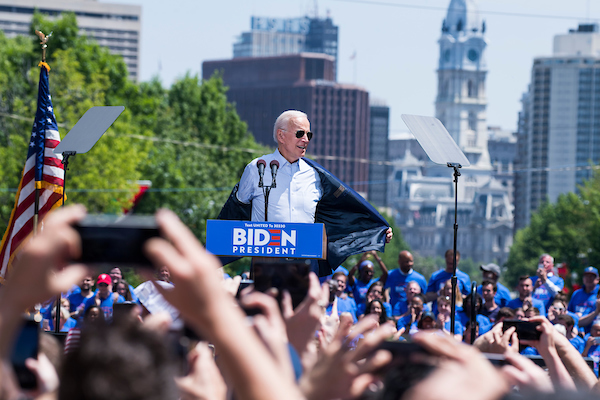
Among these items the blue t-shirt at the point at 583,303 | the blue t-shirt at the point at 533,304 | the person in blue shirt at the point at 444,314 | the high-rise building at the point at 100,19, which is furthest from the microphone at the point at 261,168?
the high-rise building at the point at 100,19

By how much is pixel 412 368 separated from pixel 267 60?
556ft

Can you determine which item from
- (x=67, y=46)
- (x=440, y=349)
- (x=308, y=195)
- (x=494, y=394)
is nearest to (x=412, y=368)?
(x=440, y=349)

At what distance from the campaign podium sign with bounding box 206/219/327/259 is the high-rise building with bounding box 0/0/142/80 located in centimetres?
15632

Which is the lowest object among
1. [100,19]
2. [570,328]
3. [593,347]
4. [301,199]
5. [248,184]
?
[593,347]

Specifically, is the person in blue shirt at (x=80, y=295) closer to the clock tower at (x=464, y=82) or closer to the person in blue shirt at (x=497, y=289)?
the person in blue shirt at (x=497, y=289)

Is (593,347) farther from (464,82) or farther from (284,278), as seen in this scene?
(464,82)

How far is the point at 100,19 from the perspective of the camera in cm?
17162

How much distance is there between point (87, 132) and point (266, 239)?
2.99 meters

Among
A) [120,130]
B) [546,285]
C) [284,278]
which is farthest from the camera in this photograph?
[120,130]

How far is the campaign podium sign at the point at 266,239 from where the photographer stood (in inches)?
248

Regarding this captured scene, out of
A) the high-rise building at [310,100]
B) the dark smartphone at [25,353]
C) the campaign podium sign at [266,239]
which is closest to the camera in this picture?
the dark smartphone at [25,353]

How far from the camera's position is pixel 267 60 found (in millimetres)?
169625

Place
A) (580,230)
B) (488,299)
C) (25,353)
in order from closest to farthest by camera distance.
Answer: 1. (25,353)
2. (488,299)
3. (580,230)

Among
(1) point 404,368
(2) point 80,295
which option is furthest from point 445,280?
(1) point 404,368
